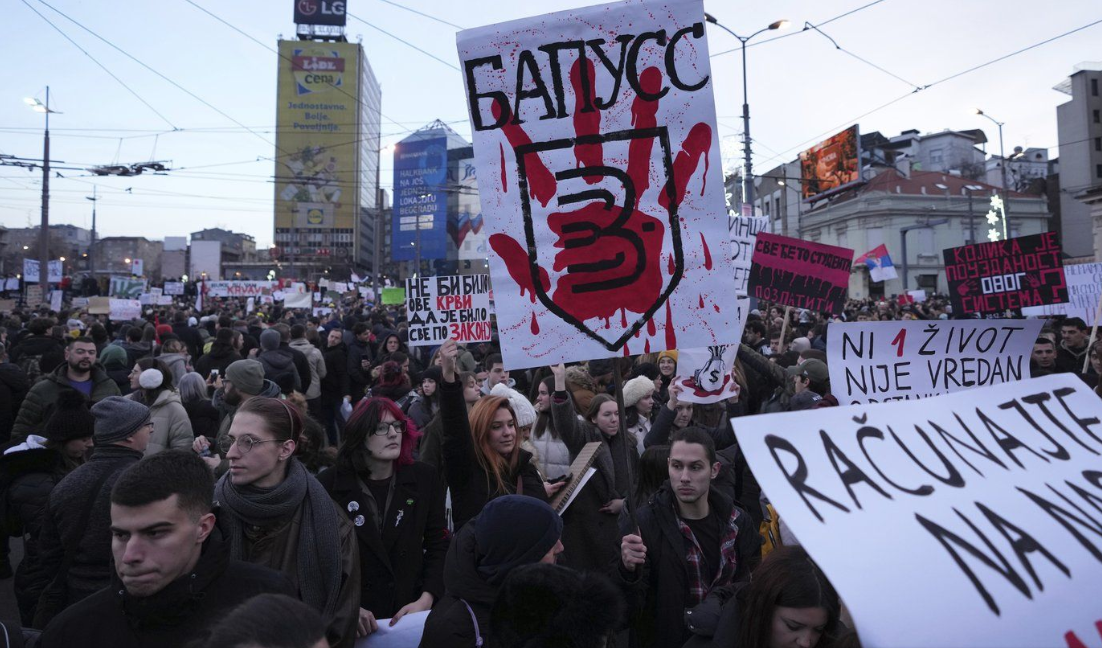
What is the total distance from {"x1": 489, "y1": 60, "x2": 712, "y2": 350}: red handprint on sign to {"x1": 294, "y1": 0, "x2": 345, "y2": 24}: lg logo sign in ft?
393

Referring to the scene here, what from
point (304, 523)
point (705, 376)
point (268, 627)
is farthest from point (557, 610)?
point (705, 376)

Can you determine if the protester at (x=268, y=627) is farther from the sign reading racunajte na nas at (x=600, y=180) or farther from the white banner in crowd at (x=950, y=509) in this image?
the sign reading racunajte na nas at (x=600, y=180)

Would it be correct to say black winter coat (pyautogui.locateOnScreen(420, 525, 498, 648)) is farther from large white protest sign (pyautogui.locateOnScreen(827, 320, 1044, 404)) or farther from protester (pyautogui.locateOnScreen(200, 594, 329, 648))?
large white protest sign (pyautogui.locateOnScreen(827, 320, 1044, 404))

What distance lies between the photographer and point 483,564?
2508 mm

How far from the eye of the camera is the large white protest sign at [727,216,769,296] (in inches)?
411

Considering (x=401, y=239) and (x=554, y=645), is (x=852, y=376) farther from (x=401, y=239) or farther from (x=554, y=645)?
(x=401, y=239)

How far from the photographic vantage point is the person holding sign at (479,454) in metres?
4.04

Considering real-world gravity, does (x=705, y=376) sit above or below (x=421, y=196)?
below

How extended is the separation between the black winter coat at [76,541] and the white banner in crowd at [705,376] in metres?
3.46

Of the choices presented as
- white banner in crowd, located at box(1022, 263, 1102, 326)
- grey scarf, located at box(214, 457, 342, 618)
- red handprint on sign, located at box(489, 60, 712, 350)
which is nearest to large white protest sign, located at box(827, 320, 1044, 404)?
red handprint on sign, located at box(489, 60, 712, 350)

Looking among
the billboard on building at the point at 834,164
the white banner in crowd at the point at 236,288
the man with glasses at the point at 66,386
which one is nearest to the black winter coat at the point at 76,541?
the man with glasses at the point at 66,386

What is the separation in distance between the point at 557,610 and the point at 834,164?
5067 cm

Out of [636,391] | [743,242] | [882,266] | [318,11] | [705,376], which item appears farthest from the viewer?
[318,11]

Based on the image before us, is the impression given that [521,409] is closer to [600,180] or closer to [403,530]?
[403,530]
